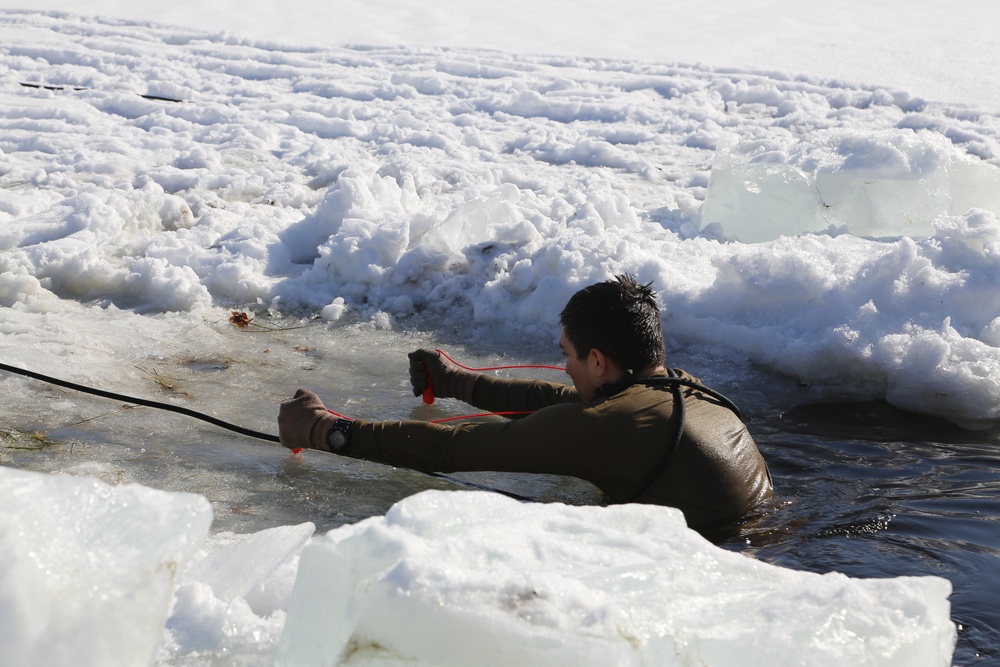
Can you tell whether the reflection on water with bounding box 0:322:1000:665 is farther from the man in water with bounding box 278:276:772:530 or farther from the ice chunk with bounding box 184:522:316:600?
the ice chunk with bounding box 184:522:316:600

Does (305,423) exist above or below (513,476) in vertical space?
above

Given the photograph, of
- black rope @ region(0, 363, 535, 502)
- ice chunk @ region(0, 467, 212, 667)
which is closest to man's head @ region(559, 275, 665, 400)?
black rope @ region(0, 363, 535, 502)

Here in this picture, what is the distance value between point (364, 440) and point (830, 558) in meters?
1.62

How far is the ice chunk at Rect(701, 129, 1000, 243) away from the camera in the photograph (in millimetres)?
6371

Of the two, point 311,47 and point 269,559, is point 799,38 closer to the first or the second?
point 311,47

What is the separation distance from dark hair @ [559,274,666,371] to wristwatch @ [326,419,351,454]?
867 mm

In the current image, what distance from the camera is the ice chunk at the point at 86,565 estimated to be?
5.86 ft

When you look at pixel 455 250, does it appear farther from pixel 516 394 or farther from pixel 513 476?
pixel 513 476

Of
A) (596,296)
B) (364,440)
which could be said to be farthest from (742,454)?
(364,440)

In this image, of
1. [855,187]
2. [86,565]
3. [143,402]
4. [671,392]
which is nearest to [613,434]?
[671,392]

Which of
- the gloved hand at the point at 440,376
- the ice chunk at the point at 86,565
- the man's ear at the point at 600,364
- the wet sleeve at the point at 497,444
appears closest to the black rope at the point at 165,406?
the wet sleeve at the point at 497,444

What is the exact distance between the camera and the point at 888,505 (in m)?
3.54

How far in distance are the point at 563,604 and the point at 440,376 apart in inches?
97.9

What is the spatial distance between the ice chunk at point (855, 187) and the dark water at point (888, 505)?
7.43 ft
